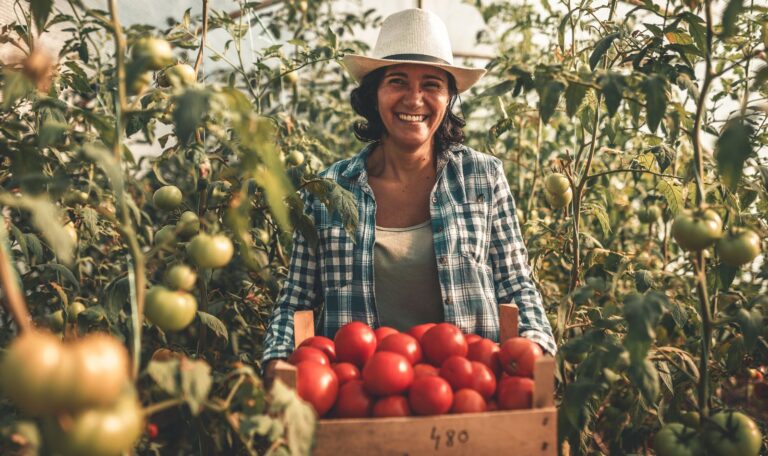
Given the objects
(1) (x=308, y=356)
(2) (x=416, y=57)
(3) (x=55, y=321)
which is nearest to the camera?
(1) (x=308, y=356)

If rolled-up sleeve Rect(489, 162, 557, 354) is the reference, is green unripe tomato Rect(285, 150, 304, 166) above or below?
above

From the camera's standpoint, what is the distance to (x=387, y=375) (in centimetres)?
111

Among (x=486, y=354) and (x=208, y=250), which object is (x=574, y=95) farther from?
(x=208, y=250)

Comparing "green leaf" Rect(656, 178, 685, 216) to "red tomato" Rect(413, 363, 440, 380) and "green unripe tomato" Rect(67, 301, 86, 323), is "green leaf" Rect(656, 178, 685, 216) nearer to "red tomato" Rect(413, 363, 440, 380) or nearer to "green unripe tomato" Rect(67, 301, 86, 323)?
"red tomato" Rect(413, 363, 440, 380)

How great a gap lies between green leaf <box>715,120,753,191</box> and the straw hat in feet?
3.37

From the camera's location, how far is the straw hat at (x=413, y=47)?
1.92 m

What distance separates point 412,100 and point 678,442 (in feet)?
4.29

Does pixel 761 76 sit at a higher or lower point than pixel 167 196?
higher

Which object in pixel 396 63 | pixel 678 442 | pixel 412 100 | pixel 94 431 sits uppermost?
pixel 396 63

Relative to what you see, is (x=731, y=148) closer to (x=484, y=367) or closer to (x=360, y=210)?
(x=484, y=367)

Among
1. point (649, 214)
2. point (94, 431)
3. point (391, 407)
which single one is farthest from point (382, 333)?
point (649, 214)

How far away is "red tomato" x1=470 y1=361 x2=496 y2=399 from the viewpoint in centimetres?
115

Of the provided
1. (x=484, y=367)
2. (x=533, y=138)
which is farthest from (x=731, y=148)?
(x=533, y=138)

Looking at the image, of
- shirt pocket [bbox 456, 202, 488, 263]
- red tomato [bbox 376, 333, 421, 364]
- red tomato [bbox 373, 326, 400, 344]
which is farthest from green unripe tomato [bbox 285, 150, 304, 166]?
red tomato [bbox 376, 333, 421, 364]
